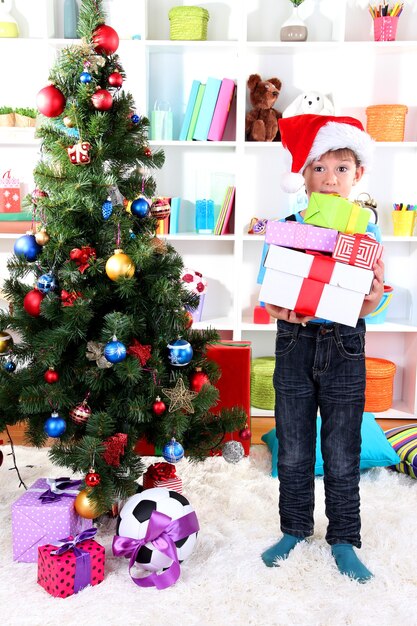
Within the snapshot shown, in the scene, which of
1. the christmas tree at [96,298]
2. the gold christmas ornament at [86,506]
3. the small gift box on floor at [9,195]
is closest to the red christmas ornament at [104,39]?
the christmas tree at [96,298]

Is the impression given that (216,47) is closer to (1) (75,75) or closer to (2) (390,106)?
(2) (390,106)

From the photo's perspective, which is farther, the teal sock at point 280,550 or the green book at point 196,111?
the green book at point 196,111

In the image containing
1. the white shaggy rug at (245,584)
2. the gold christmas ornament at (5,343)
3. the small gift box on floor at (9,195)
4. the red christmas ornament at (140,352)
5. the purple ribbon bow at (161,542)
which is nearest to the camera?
the white shaggy rug at (245,584)

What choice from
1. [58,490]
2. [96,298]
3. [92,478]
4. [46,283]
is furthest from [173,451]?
[46,283]

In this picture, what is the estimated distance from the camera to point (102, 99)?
1720 millimetres

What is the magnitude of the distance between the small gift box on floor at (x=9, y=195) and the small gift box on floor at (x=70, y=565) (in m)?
1.94

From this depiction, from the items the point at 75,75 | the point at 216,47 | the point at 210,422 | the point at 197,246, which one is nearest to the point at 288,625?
the point at 210,422

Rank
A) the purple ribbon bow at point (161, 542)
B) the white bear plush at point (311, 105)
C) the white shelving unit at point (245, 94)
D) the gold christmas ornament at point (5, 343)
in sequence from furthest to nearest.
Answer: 1. the white shelving unit at point (245, 94)
2. the white bear plush at point (311, 105)
3. the gold christmas ornament at point (5, 343)
4. the purple ribbon bow at point (161, 542)

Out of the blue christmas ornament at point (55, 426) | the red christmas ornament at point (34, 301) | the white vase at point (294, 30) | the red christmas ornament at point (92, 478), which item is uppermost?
the white vase at point (294, 30)

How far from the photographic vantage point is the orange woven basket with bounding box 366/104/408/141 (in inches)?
118

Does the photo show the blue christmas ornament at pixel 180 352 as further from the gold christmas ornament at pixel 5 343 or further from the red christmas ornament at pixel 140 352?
the gold christmas ornament at pixel 5 343

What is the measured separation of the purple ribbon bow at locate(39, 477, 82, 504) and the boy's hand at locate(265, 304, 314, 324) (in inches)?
29.6

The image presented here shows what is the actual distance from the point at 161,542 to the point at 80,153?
1.00m

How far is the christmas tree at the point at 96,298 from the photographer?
5.65 ft
